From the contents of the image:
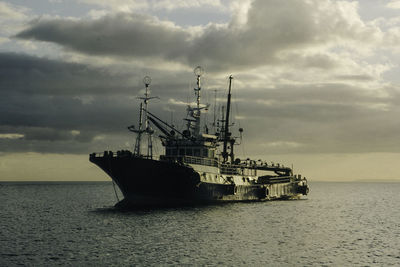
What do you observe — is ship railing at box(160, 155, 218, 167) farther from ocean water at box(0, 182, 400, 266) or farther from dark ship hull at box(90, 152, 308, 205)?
ocean water at box(0, 182, 400, 266)

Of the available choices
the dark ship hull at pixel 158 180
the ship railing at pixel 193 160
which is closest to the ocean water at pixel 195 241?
the dark ship hull at pixel 158 180

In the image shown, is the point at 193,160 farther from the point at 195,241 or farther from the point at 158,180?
the point at 195,241

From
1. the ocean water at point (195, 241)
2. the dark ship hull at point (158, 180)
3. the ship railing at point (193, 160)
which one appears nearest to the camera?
the ocean water at point (195, 241)

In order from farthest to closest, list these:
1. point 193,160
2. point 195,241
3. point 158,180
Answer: point 193,160 < point 158,180 < point 195,241

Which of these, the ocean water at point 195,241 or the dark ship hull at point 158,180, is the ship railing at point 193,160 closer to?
the dark ship hull at point 158,180

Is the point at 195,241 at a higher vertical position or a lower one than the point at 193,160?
lower

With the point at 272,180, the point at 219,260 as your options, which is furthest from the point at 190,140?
Result: the point at 219,260

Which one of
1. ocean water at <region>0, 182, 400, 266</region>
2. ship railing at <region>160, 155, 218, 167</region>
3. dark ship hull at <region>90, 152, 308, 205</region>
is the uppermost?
ship railing at <region>160, 155, 218, 167</region>

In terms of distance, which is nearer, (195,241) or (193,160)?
(195,241)

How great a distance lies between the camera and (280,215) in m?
62.8

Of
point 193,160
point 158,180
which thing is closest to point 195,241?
point 158,180

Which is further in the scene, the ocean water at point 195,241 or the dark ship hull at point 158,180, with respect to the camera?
the dark ship hull at point 158,180

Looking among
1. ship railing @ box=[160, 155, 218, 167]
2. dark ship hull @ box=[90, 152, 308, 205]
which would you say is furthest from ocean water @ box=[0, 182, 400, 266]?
ship railing @ box=[160, 155, 218, 167]

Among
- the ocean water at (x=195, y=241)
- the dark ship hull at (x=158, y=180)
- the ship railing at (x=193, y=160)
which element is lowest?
the ocean water at (x=195, y=241)
